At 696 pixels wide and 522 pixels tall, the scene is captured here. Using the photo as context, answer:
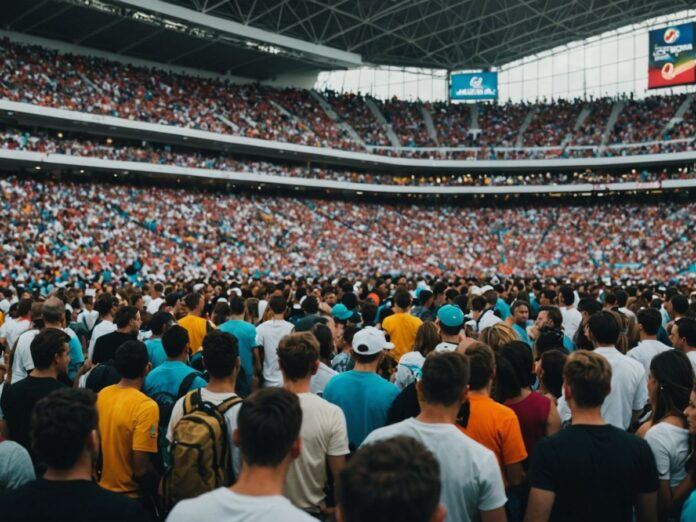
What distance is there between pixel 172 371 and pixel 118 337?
186 centimetres

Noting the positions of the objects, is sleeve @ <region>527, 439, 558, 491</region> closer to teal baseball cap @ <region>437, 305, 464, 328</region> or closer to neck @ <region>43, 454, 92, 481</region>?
neck @ <region>43, 454, 92, 481</region>

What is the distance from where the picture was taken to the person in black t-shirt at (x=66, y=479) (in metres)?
2.68

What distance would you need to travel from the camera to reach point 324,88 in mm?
58750

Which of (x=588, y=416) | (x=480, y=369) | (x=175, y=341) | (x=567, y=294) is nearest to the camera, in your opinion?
(x=588, y=416)

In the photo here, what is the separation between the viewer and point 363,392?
4852 mm

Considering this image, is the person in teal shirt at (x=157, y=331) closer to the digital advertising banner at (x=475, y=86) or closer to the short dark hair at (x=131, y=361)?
the short dark hair at (x=131, y=361)

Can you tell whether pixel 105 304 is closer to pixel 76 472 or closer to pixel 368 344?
pixel 368 344

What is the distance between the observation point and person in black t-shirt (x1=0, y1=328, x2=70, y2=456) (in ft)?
15.8

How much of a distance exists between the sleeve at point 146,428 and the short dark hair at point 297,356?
1.02m

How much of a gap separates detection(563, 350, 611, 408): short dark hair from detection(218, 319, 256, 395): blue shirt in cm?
505

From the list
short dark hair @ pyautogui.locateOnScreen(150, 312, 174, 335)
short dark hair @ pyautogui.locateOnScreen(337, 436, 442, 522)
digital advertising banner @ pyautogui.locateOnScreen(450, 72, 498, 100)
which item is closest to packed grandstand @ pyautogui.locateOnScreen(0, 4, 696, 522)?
short dark hair @ pyautogui.locateOnScreen(337, 436, 442, 522)

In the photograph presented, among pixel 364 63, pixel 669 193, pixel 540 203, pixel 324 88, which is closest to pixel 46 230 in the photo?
pixel 364 63

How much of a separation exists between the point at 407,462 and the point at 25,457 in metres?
2.70

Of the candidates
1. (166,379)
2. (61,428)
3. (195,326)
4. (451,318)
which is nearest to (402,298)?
(451,318)
